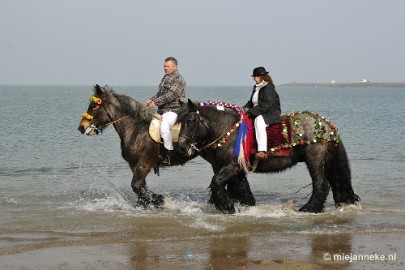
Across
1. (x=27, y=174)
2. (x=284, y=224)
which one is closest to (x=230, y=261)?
(x=284, y=224)

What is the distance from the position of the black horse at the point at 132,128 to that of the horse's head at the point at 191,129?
75 centimetres

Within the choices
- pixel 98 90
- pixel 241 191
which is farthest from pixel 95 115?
pixel 241 191

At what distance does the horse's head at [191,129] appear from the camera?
10250mm

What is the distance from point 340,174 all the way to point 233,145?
2.15m

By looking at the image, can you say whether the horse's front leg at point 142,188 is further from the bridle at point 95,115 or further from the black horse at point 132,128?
the bridle at point 95,115

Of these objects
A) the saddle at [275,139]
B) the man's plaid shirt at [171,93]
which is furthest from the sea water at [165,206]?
the man's plaid shirt at [171,93]

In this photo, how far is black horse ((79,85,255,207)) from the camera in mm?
11070

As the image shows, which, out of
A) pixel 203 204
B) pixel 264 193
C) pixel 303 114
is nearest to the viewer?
pixel 303 114

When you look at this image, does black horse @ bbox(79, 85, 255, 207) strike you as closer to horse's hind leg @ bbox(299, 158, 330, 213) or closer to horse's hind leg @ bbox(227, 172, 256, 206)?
horse's hind leg @ bbox(227, 172, 256, 206)

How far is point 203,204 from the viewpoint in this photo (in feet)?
39.5

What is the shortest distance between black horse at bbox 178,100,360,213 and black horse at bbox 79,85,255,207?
1.88 ft

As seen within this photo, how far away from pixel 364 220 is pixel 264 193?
3.62 meters

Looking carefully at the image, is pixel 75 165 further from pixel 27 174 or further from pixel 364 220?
pixel 364 220

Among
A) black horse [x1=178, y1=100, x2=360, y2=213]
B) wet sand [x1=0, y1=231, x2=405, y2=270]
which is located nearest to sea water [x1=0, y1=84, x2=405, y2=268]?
wet sand [x1=0, y1=231, x2=405, y2=270]
